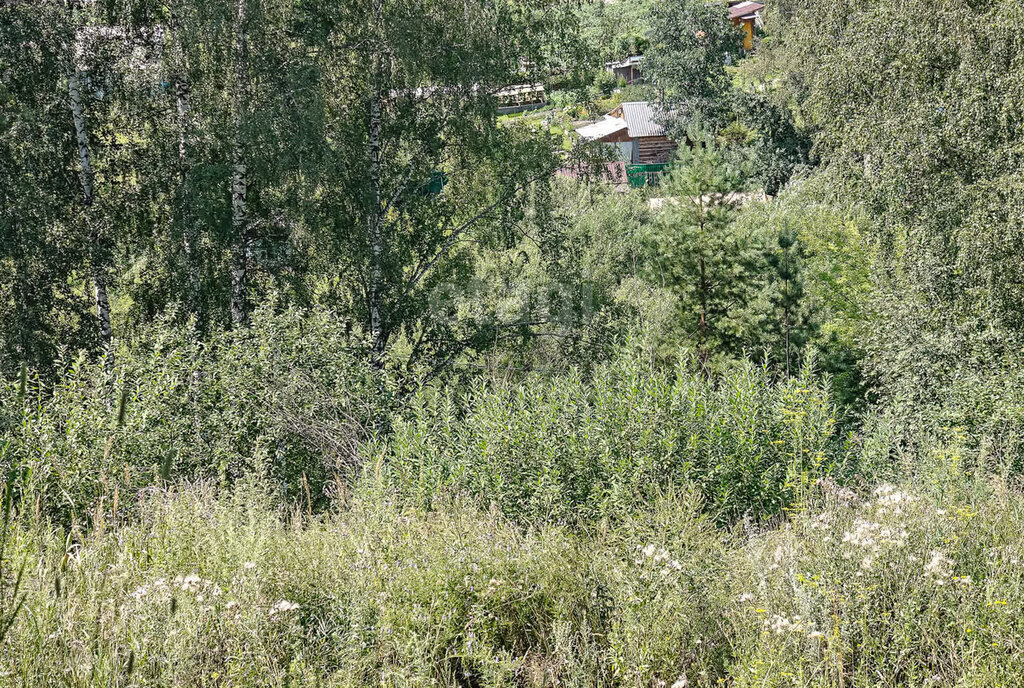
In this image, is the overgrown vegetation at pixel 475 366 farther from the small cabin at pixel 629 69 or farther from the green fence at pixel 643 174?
the small cabin at pixel 629 69

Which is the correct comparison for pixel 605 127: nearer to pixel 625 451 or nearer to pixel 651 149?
pixel 651 149

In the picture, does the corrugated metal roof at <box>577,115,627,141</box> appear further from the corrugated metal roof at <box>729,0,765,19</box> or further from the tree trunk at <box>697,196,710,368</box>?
the corrugated metal roof at <box>729,0,765,19</box>

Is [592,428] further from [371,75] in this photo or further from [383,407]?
[371,75]

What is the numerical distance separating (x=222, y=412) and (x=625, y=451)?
4.80 m

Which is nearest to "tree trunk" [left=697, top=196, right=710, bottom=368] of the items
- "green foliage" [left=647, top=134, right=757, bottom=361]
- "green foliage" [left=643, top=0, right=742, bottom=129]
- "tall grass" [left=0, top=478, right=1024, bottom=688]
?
"green foliage" [left=647, top=134, right=757, bottom=361]

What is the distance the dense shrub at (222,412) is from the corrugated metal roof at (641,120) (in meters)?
38.4

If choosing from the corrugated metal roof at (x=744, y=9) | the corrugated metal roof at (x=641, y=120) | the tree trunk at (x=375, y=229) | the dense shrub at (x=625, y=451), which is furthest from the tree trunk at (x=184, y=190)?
the corrugated metal roof at (x=744, y=9)

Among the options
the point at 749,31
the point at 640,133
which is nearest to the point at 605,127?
the point at 640,133

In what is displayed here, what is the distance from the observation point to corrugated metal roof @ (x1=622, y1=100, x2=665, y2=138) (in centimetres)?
4572

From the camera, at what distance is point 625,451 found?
625 centimetres

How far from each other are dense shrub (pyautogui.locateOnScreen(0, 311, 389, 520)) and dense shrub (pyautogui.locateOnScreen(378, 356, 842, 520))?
0.99 m

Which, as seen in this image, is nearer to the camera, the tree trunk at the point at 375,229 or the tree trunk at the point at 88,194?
the tree trunk at the point at 88,194

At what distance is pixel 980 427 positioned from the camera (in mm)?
11422

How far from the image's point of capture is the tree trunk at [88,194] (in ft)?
42.6
